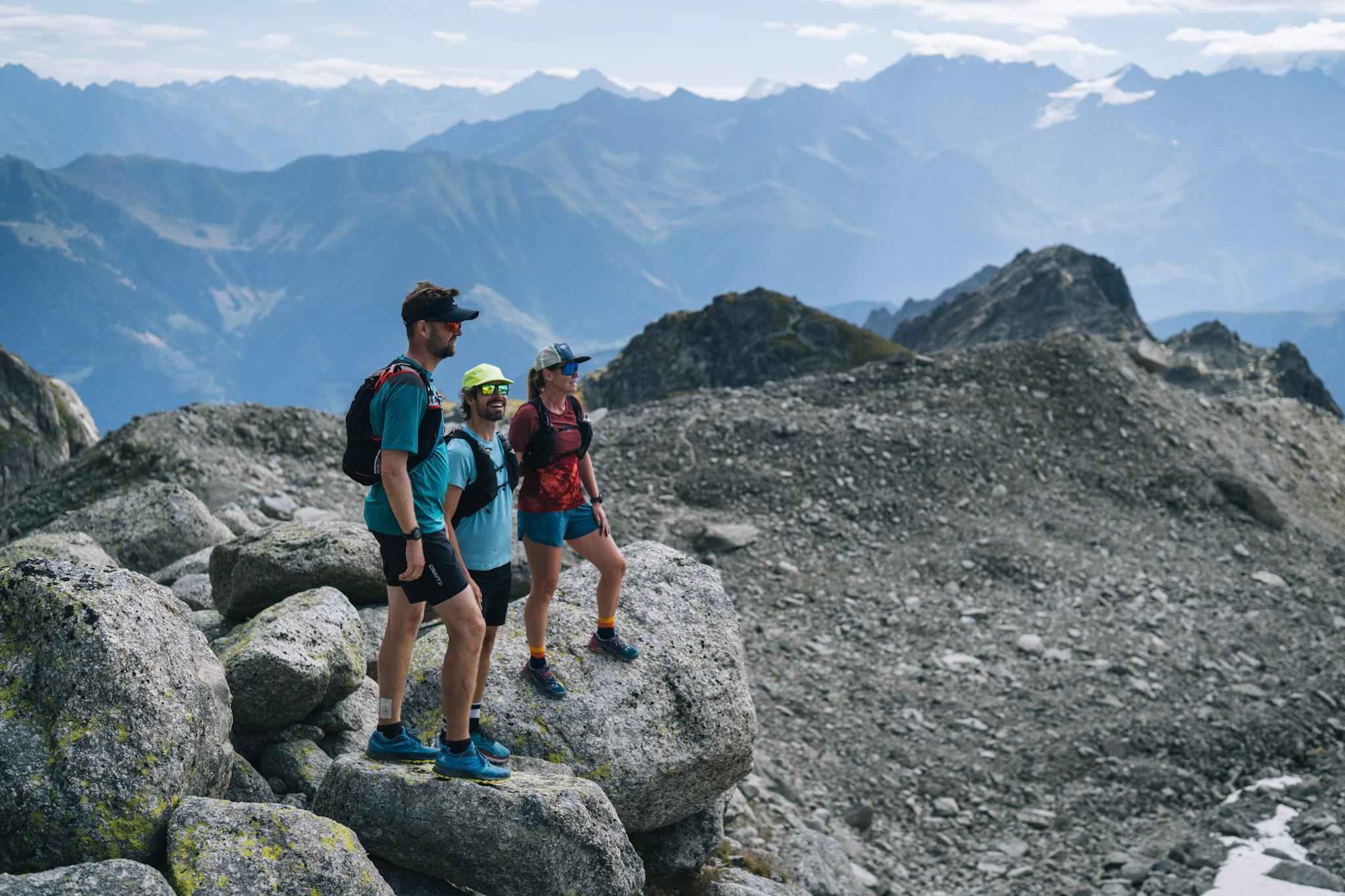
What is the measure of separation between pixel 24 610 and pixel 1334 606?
24159mm

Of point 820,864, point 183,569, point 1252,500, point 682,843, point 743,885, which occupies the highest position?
point 1252,500

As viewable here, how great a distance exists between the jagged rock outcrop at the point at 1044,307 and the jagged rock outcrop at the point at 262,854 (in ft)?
253

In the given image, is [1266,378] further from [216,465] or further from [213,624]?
[213,624]

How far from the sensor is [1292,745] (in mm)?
15227

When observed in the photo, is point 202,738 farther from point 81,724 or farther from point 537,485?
point 537,485

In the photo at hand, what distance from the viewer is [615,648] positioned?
28.8ft

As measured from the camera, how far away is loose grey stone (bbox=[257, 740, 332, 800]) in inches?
A: 298

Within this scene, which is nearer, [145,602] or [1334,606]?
[145,602]

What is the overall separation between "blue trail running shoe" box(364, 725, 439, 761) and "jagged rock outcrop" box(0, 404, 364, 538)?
42.2 feet

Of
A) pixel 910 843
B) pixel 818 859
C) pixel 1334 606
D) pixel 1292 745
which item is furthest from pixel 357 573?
pixel 1334 606

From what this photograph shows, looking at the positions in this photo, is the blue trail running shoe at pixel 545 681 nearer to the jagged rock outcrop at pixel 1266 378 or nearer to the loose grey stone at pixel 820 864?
the loose grey stone at pixel 820 864

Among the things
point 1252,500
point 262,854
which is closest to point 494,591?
point 262,854

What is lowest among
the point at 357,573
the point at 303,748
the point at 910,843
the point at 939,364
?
the point at 910,843

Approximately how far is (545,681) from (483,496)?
2.27m
